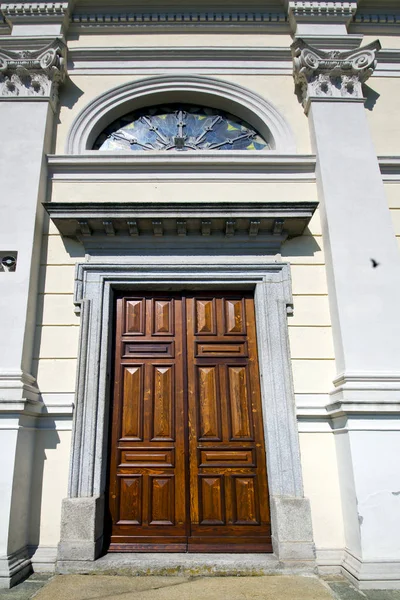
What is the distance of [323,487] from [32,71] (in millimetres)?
6638

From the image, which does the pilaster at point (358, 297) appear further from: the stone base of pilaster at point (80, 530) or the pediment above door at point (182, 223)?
the stone base of pilaster at point (80, 530)

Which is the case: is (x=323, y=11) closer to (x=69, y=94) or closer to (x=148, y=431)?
(x=69, y=94)

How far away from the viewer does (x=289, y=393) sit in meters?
5.05

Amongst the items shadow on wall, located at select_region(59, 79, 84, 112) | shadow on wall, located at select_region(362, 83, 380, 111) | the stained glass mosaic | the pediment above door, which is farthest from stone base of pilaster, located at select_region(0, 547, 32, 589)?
shadow on wall, located at select_region(362, 83, 380, 111)

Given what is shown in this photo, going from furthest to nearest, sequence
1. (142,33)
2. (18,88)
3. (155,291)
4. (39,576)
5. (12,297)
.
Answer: (142,33)
(18,88)
(155,291)
(12,297)
(39,576)

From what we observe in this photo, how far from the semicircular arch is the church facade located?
30mm

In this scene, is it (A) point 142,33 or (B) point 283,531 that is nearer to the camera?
(B) point 283,531

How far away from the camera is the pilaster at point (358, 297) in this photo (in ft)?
14.3

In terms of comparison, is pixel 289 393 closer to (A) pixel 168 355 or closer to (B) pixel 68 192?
(A) pixel 168 355

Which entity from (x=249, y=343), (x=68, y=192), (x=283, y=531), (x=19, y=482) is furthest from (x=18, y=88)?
(x=283, y=531)

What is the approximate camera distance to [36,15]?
265 inches

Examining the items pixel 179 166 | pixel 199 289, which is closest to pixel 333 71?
pixel 179 166

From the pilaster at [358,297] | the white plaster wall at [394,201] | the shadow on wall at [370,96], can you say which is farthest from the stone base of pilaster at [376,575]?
the shadow on wall at [370,96]

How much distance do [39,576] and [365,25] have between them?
345 inches
